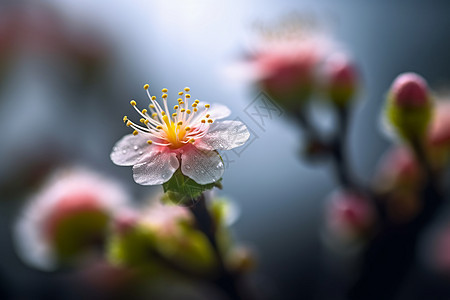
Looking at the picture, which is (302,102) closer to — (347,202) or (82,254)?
(347,202)

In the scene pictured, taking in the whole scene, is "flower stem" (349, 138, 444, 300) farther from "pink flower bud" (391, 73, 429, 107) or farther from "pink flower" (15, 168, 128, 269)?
"pink flower" (15, 168, 128, 269)

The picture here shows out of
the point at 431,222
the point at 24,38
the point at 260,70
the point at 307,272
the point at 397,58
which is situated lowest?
the point at 307,272

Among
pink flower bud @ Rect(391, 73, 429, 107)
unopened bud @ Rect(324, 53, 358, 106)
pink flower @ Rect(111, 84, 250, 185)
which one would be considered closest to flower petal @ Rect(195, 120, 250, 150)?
pink flower @ Rect(111, 84, 250, 185)

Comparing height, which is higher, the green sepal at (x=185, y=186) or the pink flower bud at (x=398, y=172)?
the green sepal at (x=185, y=186)

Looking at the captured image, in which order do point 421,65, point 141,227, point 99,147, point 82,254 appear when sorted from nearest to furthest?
point 141,227 < point 82,254 < point 99,147 < point 421,65

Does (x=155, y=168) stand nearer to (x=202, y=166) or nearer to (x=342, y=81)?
(x=202, y=166)

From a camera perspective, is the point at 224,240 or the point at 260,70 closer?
the point at 224,240

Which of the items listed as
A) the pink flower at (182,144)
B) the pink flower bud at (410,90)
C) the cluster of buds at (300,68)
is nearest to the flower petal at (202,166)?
the pink flower at (182,144)

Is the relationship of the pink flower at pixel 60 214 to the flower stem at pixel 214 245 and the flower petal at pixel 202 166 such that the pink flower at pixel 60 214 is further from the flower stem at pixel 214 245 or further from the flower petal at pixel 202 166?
the flower petal at pixel 202 166

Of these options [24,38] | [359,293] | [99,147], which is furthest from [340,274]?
[24,38]
